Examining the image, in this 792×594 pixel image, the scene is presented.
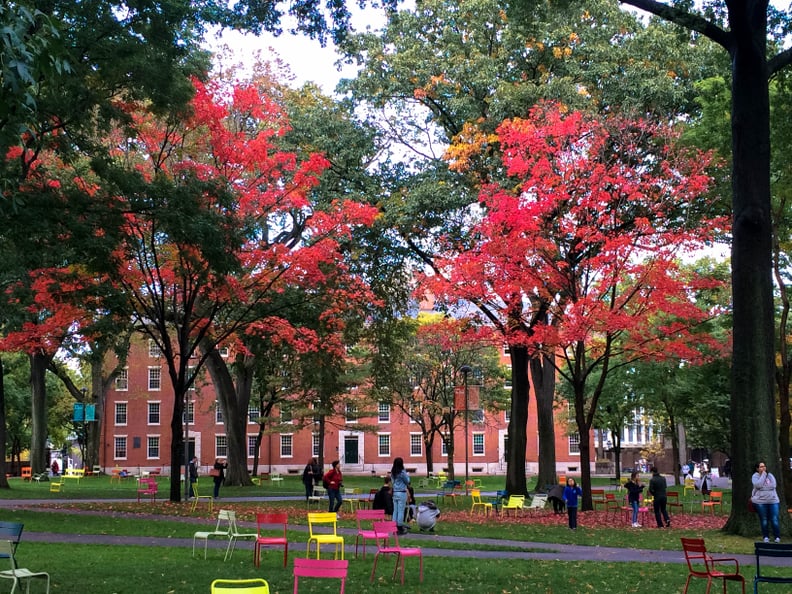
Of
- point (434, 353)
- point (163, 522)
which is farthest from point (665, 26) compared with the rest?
point (434, 353)

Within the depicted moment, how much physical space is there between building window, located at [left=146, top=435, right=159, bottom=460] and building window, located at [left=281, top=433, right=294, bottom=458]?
34.9ft

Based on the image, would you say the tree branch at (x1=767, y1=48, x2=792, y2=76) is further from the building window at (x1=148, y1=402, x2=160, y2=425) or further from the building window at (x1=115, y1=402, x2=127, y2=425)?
the building window at (x1=115, y1=402, x2=127, y2=425)

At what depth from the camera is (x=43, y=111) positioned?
50.3 feet

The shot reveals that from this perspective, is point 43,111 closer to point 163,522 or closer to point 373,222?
point 163,522

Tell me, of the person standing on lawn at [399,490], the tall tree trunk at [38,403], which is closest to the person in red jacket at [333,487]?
the person standing on lawn at [399,490]

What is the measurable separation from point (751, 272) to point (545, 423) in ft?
45.0

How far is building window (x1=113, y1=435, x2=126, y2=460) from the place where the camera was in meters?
68.9

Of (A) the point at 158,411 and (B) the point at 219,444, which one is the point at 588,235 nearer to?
(B) the point at 219,444

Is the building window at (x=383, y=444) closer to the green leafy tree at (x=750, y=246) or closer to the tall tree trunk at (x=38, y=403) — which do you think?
the tall tree trunk at (x=38, y=403)

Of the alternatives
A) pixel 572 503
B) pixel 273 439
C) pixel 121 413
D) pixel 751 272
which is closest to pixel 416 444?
pixel 273 439

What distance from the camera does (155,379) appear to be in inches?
2800

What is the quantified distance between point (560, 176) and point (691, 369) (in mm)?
22003

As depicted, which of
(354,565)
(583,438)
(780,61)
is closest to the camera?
(354,565)

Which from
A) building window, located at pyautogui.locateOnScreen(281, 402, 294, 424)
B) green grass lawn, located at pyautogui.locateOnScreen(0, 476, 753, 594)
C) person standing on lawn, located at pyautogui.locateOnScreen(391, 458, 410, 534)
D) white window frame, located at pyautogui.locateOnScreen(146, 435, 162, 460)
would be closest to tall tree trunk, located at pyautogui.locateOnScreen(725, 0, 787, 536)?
green grass lawn, located at pyautogui.locateOnScreen(0, 476, 753, 594)
